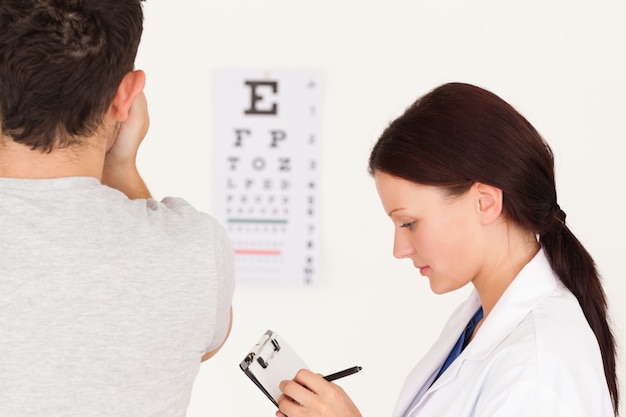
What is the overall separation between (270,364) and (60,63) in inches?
22.7

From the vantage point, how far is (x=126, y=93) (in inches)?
33.5

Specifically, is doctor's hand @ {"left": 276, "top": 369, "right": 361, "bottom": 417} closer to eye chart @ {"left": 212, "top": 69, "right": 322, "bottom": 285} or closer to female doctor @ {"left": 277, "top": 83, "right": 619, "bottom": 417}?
female doctor @ {"left": 277, "top": 83, "right": 619, "bottom": 417}

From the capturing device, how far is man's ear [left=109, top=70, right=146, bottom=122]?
84 cm

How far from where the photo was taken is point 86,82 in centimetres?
79

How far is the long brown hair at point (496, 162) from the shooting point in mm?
1111

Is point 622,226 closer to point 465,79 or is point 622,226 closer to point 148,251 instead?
point 465,79

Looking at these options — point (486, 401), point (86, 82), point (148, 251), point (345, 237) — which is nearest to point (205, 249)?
point (148, 251)

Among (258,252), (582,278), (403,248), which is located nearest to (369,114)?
(258,252)

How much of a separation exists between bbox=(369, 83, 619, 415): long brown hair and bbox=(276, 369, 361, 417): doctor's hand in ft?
1.04

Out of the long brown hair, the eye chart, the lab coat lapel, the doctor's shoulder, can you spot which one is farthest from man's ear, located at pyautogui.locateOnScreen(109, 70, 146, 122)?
the eye chart

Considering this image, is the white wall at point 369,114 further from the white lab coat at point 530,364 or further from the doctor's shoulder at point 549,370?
the doctor's shoulder at point 549,370

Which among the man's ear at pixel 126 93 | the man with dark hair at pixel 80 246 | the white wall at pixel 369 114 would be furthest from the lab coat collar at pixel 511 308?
the white wall at pixel 369 114

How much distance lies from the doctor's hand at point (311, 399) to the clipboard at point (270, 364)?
2 cm

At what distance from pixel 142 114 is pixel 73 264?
0.23 m
